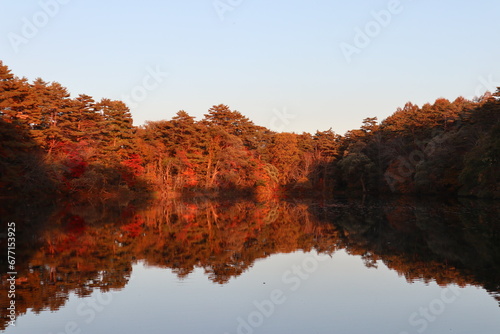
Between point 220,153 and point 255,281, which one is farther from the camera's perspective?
point 220,153

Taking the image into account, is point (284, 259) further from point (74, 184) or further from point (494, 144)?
point (74, 184)

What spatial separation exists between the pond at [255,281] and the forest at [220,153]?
1454 cm

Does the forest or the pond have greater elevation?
the forest

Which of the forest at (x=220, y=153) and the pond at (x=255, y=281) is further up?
the forest at (x=220, y=153)

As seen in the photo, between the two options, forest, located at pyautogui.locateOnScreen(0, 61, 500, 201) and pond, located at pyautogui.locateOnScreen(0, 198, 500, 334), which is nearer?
pond, located at pyautogui.locateOnScreen(0, 198, 500, 334)

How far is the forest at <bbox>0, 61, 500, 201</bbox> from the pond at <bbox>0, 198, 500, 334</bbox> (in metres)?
14.5

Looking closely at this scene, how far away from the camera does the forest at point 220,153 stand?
102ft

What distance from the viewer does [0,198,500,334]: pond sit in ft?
23.3

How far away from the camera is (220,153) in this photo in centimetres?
Answer: 4969

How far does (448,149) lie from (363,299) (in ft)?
134

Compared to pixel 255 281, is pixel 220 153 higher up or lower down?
higher up

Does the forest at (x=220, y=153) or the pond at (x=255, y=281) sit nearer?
the pond at (x=255, y=281)

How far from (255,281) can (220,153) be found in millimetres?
40084

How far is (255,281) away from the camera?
395 inches
